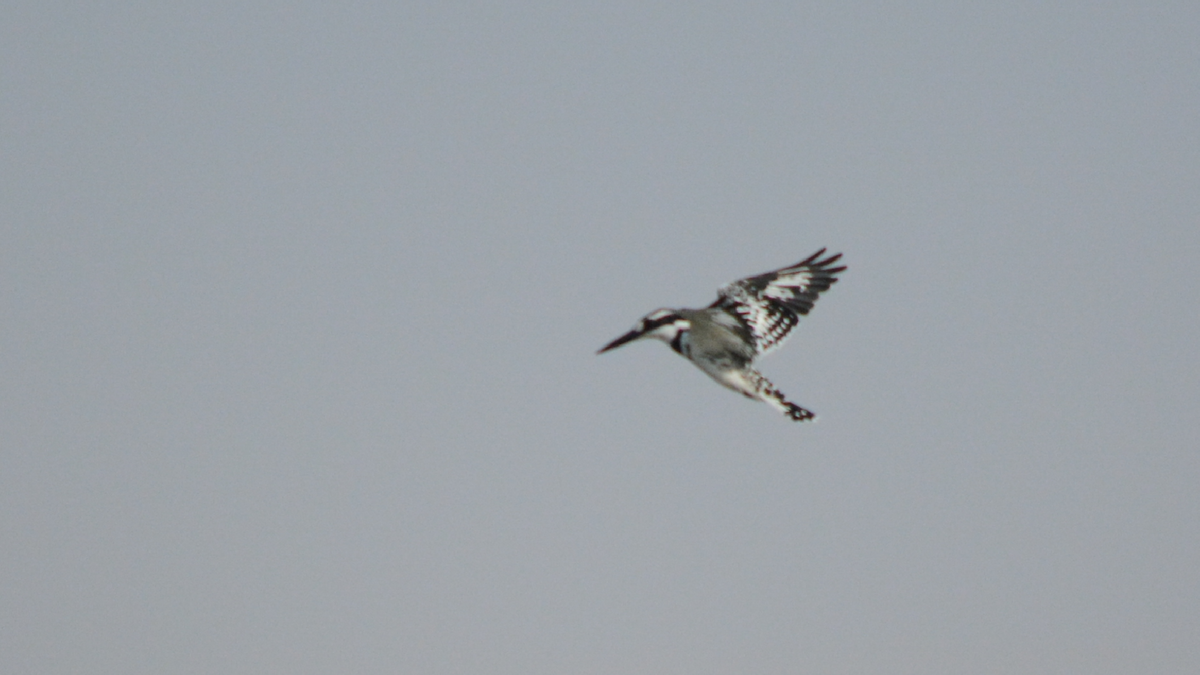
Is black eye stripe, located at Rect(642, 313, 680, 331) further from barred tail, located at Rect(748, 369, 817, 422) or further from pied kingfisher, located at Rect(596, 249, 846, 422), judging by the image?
barred tail, located at Rect(748, 369, 817, 422)

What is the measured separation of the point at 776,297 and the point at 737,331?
0.85 m

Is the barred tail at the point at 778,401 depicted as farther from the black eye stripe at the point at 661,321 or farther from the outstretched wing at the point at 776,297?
the black eye stripe at the point at 661,321

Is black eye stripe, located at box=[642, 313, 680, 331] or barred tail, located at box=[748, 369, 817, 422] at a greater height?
black eye stripe, located at box=[642, 313, 680, 331]

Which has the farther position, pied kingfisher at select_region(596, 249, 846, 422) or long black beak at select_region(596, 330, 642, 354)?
long black beak at select_region(596, 330, 642, 354)

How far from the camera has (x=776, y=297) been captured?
1445cm

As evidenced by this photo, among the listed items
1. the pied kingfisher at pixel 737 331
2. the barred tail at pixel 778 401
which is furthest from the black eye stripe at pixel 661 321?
the barred tail at pixel 778 401

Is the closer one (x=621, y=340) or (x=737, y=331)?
(x=737, y=331)

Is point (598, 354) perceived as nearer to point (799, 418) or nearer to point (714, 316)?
point (714, 316)

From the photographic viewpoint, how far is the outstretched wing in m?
14.0

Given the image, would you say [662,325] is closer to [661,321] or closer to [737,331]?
[661,321]

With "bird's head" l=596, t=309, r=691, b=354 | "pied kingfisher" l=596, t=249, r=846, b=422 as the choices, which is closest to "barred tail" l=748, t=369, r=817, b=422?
"pied kingfisher" l=596, t=249, r=846, b=422

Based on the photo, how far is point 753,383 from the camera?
14.0m

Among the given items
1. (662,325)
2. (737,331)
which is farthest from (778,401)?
(662,325)

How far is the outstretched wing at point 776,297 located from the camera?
14.0 m
